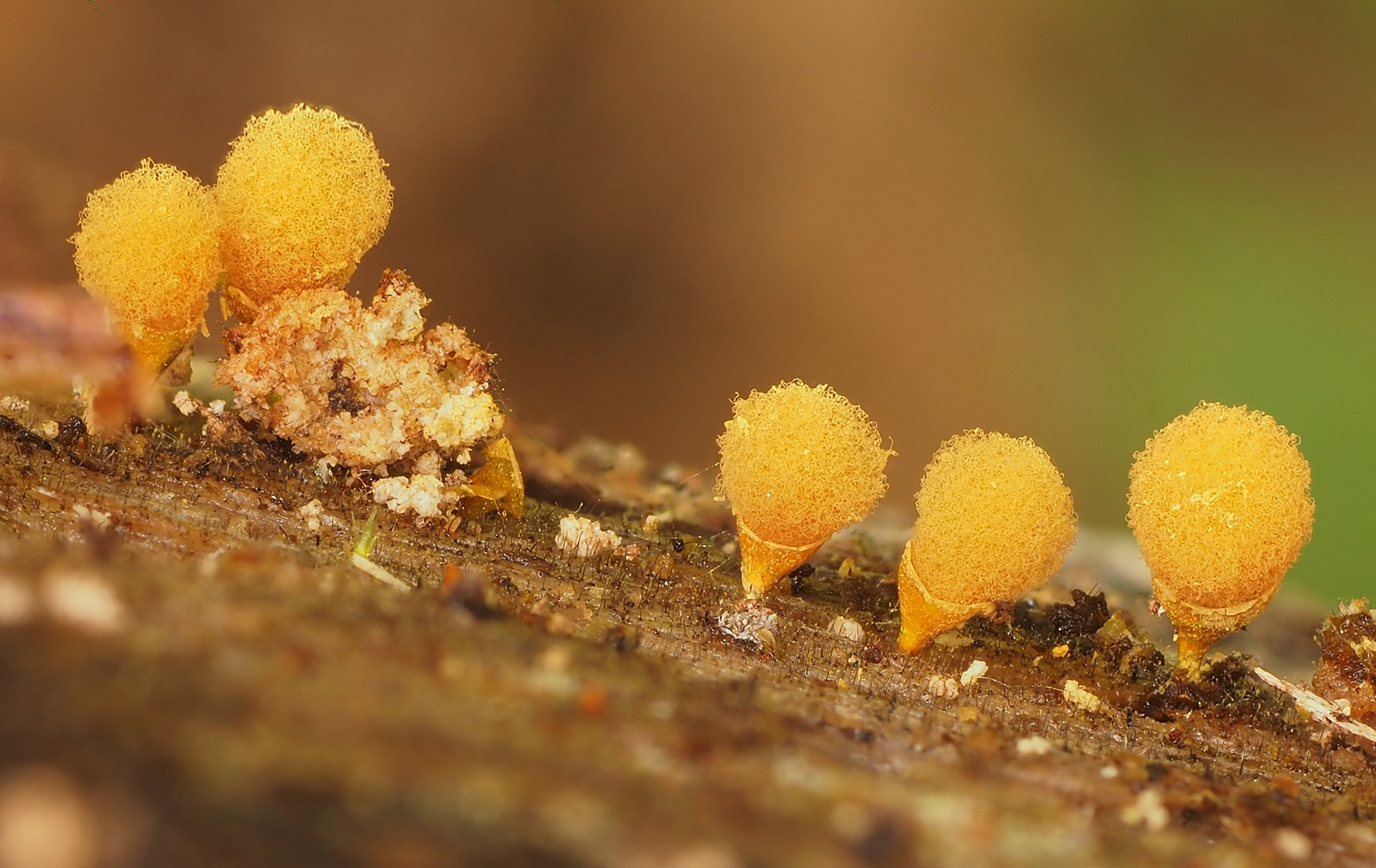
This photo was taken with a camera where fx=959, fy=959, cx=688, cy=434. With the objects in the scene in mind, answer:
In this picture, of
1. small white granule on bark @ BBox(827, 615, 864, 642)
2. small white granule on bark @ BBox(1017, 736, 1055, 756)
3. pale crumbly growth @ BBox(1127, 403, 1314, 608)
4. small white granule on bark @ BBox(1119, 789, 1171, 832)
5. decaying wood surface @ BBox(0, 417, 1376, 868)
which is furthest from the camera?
small white granule on bark @ BBox(827, 615, 864, 642)

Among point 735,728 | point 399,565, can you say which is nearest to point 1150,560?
point 735,728

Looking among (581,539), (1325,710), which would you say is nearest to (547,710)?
(581,539)

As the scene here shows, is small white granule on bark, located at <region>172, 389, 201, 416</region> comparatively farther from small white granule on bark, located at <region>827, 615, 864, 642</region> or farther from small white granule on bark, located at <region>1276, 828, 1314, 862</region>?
small white granule on bark, located at <region>1276, 828, 1314, 862</region>

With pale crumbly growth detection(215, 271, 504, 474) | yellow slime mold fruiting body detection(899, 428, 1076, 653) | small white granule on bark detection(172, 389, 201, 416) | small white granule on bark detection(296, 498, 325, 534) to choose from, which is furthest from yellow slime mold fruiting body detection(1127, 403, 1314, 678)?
small white granule on bark detection(172, 389, 201, 416)

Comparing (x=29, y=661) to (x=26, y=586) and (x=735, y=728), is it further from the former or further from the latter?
(x=735, y=728)

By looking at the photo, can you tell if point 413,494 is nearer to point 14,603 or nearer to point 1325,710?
point 14,603

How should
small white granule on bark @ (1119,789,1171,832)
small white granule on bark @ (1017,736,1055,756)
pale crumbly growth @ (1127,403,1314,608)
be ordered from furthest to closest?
pale crumbly growth @ (1127,403,1314,608) → small white granule on bark @ (1017,736,1055,756) → small white granule on bark @ (1119,789,1171,832)
